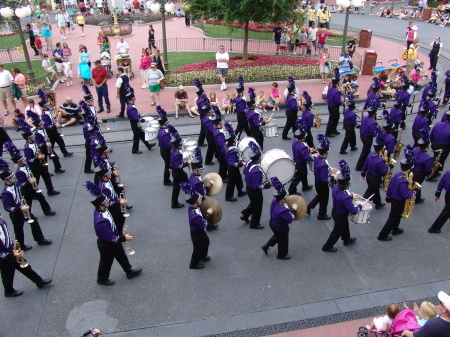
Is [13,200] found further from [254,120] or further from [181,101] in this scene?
[181,101]

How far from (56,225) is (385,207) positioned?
750 centimetres

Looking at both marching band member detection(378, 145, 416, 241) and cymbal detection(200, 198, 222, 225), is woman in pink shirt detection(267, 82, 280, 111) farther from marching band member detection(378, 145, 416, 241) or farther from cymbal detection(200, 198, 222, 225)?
cymbal detection(200, 198, 222, 225)

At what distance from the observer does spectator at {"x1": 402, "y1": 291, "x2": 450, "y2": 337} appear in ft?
14.7

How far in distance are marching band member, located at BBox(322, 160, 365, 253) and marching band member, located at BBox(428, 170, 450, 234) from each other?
1.87 metres

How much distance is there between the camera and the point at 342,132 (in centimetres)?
1323

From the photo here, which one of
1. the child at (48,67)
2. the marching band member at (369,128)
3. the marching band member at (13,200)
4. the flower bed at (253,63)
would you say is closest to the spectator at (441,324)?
the marching band member at (369,128)

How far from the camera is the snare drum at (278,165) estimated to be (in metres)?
8.62

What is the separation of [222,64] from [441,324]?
44.3 feet

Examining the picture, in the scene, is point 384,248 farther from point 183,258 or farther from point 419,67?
point 419,67

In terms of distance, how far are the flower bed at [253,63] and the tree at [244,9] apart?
1.99m

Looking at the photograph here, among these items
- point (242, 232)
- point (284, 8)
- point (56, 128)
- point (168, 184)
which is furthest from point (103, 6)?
point (242, 232)

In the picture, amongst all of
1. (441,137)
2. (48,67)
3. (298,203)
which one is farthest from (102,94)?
(441,137)

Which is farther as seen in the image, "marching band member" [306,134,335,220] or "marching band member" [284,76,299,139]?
"marching band member" [284,76,299,139]

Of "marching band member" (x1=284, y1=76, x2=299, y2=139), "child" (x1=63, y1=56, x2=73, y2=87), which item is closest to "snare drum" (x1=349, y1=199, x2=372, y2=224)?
"marching band member" (x1=284, y1=76, x2=299, y2=139)
